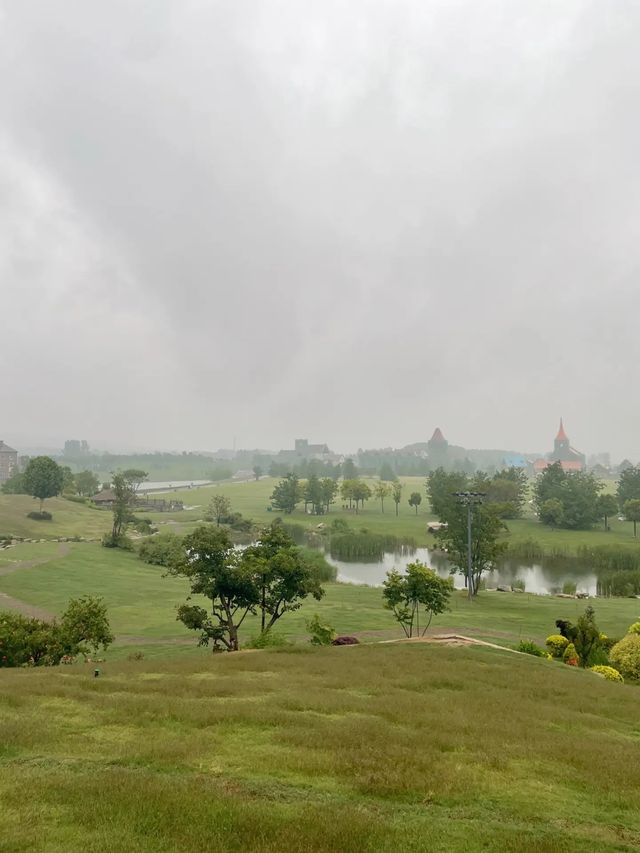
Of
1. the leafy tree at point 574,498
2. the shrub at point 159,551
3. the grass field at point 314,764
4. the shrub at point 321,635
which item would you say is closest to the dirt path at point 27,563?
the shrub at point 159,551

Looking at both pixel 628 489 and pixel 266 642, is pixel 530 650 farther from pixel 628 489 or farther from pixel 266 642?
pixel 628 489

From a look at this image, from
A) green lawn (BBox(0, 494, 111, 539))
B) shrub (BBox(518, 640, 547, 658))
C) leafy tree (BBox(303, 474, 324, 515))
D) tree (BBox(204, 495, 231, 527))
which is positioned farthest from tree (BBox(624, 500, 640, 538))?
green lawn (BBox(0, 494, 111, 539))

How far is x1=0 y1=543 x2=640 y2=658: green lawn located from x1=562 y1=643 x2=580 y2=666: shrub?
3.94m

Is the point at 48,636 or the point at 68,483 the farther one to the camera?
the point at 68,483

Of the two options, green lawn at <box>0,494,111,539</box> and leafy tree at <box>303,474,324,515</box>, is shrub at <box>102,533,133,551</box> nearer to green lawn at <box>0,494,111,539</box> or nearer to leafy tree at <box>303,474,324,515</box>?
green lawn at <box>0,494,111,539</box>

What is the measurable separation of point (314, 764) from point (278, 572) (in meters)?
20.0

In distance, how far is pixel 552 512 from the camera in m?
109

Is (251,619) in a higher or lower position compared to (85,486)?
lower

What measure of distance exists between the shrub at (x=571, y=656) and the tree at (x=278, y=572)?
44.8ft

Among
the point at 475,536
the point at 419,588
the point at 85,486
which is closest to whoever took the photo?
the point at 419,588

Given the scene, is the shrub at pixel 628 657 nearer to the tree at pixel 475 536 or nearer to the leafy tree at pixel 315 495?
the tree at pixel 475 536

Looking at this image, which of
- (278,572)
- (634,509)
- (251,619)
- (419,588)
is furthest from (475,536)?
(634,509)

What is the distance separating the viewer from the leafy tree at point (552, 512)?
10912cm

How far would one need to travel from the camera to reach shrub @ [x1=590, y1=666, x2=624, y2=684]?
90.0ft
